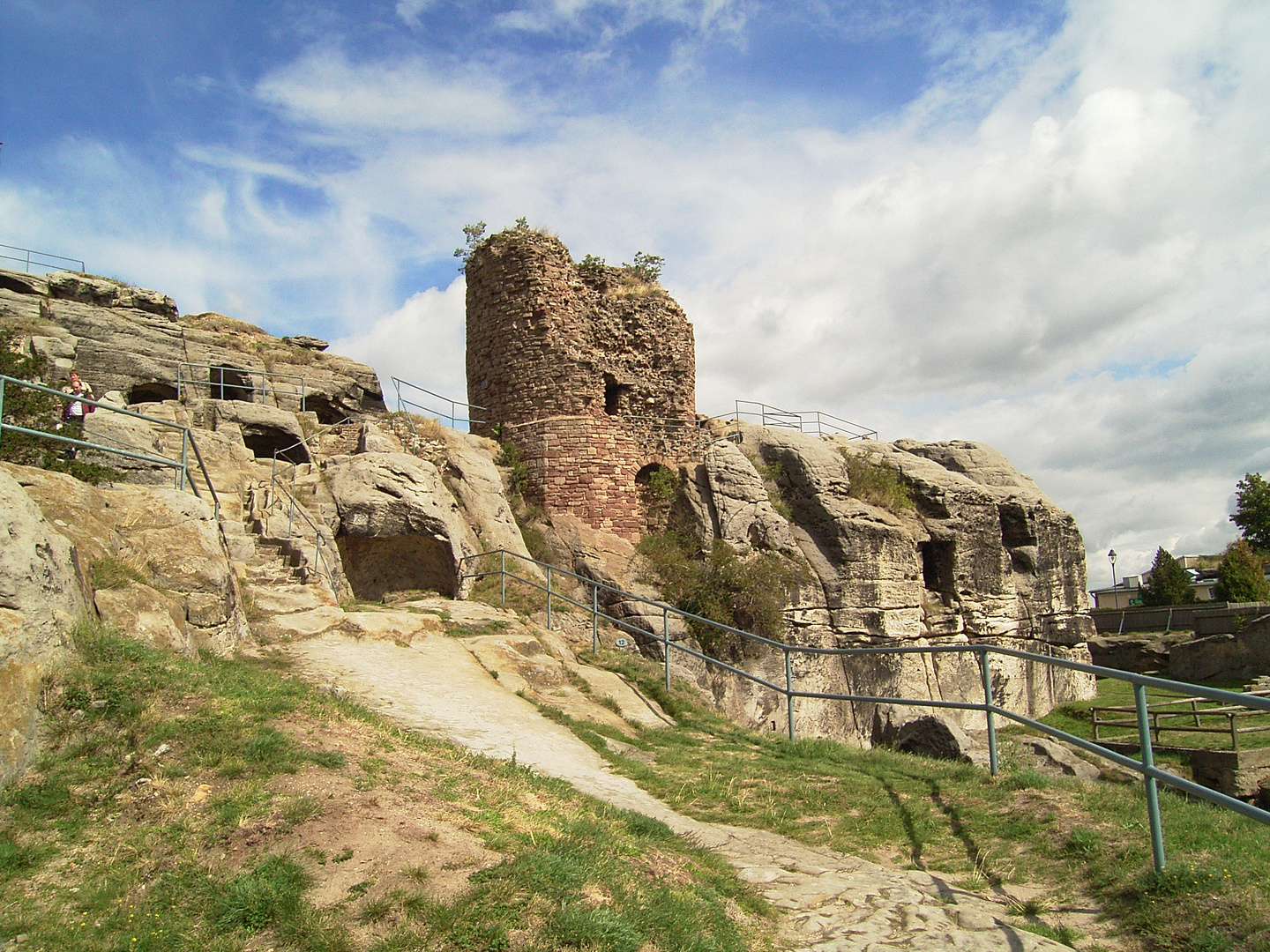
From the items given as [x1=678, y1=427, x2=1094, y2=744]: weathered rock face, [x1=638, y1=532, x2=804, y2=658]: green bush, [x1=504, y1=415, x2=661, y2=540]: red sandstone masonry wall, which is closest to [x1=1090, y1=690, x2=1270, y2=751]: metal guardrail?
[x1=678, y1=427, x2=1094, y2=744]: weathered rock face

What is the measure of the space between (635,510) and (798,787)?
13839 mm

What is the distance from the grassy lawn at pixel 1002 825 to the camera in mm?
4609

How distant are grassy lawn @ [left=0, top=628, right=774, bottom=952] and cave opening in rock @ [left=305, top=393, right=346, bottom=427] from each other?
17.6 m

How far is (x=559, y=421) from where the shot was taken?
69.9 feet

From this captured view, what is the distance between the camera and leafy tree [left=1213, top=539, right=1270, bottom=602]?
41875 mm

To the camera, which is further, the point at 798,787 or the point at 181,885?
the point at 798,787

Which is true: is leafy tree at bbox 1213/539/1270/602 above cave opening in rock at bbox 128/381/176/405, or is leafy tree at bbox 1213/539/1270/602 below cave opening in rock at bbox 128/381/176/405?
below

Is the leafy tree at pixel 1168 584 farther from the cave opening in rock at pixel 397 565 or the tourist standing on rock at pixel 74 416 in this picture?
the tourist standing on rock at pixel 74 416

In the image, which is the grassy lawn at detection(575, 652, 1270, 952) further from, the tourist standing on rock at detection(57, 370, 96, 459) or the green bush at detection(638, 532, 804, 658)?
the green bush at detection(638, 532, 804, 658)

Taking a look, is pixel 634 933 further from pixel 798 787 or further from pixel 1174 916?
pixel 798 787

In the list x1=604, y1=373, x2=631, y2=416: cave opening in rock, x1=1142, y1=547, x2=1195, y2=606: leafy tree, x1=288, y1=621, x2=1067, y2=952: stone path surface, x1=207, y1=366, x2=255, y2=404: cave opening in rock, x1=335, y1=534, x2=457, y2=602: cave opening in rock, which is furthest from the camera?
x1=1142, y1=547, x2=1195, y2=606: leafy tree

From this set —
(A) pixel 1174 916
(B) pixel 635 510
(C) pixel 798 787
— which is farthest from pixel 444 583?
(A) pixel 1174 916

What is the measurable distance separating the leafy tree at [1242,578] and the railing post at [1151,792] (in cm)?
4408

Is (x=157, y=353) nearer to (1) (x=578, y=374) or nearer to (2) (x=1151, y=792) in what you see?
(1) (x=578, y=374)
